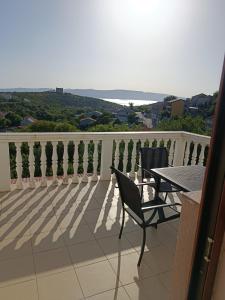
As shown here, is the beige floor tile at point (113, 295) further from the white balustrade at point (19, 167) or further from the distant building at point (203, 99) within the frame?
the white balustrade at point (19, 167)

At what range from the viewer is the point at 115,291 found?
6.13ft

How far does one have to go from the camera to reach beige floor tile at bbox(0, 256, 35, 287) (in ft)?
6.30

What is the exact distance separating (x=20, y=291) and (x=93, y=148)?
8.37ft

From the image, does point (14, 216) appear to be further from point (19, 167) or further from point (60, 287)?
point (60, 287)

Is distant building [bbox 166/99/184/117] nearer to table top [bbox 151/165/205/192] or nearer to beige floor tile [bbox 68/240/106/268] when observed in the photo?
table top [bbox 151/165/205/192]

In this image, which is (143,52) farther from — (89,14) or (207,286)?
(207,286)

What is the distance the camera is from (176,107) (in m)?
11.0

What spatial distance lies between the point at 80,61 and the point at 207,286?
564cm

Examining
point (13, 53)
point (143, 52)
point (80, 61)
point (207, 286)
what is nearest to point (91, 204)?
point (207, 286)

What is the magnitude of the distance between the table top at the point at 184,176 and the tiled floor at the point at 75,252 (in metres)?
0.70

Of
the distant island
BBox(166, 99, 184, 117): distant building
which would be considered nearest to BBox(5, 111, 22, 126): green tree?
the distant island

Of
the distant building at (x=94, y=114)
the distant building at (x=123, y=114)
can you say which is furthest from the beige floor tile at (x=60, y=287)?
the distant building at (x=123, y=114)

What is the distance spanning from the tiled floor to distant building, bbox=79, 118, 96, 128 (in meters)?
5.30

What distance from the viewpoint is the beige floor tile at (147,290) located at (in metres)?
1.83
